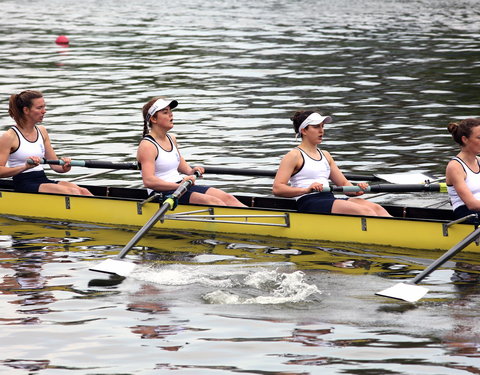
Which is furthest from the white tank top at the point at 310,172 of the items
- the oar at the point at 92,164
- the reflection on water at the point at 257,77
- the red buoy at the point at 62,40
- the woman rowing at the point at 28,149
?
the red buoy at the point at 62,40

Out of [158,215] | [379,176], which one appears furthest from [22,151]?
[379,176]

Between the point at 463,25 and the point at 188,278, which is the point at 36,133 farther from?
the point at 463,25

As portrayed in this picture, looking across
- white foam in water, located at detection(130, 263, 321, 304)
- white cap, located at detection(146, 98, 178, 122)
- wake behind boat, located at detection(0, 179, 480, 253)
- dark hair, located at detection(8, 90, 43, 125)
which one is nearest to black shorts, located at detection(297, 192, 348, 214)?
wake behind boat, located at detection(0, 179, 480, 253)

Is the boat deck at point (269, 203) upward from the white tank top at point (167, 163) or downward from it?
downward

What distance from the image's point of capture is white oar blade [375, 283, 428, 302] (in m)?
10.7

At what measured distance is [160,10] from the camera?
5006 centimetres

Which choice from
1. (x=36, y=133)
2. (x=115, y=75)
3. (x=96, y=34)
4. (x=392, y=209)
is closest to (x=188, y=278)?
(x=392, y=209)

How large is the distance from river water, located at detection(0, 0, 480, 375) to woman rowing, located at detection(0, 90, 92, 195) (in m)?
0.57

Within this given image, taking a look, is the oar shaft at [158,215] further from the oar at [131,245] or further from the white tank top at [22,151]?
the white tank top at [22,151]

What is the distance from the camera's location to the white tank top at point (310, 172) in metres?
13.1

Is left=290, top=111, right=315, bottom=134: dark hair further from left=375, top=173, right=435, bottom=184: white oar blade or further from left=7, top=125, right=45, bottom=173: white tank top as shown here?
left=7, top=125, right=45, bottom=173: white tank top

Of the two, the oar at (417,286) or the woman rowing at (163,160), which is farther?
the woman rowing at (163,160)

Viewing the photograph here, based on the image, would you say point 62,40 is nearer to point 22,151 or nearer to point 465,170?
point 22,151

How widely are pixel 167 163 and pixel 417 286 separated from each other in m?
4.23
